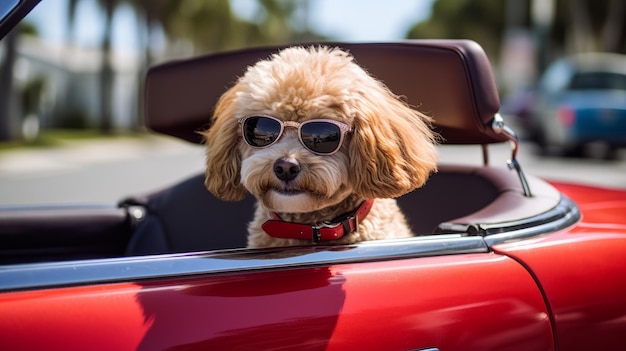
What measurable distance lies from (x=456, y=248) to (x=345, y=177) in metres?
0.35

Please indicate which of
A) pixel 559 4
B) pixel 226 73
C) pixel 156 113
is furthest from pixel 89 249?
pixel 559 4

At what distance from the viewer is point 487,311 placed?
5.88 feet

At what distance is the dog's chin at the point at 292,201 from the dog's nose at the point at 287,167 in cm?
6

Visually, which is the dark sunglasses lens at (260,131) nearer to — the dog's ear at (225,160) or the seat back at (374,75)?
the dog's ear at (225,160)

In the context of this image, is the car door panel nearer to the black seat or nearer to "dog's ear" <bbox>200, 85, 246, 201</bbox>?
"dog's ear" <bbox>200, 85, 246, 201</bbox>

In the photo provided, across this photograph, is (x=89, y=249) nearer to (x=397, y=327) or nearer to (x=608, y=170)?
(x=397, y=327)

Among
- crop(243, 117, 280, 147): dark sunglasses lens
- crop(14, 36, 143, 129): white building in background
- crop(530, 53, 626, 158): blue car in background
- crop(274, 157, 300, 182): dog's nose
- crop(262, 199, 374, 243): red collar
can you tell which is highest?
crop(243, 117, 280, 147): dark sunglasses lens

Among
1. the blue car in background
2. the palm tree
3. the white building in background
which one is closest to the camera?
the blue car in background

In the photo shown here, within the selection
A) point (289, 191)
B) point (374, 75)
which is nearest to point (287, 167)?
point (289, 191)

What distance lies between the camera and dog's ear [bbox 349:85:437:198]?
2.01 metres

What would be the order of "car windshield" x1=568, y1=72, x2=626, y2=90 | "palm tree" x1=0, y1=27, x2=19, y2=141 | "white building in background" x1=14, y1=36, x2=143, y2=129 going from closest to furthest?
"car windshield" x1=568, y1=72, x2=626, y2=90
"palm tree" x1=0, y1=27, x2=19, y2=141
"white building in background" x1=14, y1=36, x2=143, y2=129

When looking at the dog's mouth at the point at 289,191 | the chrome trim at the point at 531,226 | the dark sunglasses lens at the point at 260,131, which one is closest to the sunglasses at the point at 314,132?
the dark sunglasses lens at the point at 260,131

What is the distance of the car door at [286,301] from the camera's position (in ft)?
4.80

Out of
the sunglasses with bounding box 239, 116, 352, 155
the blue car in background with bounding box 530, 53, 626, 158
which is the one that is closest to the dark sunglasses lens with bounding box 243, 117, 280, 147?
the sunglasses with bounding box 239, 116, 352, 155
